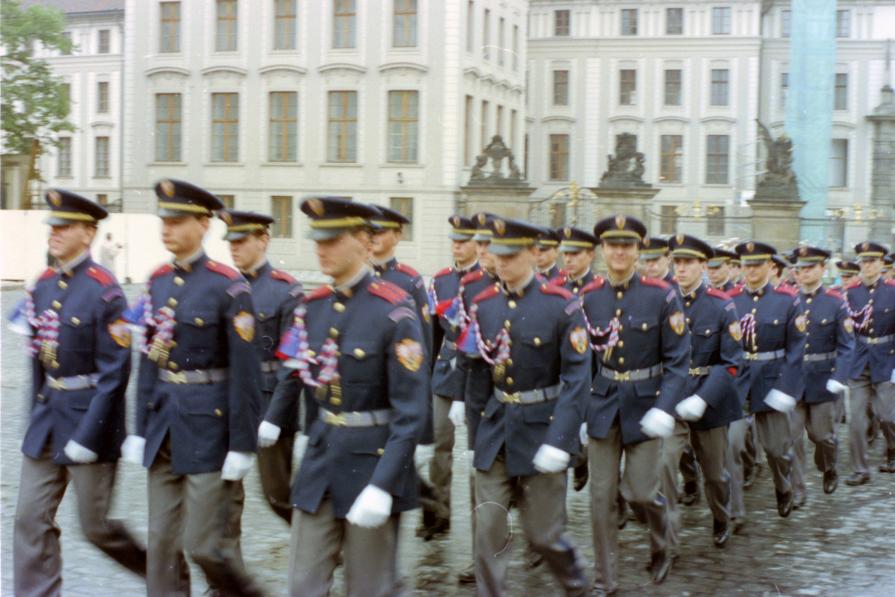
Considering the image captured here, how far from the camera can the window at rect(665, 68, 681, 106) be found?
208ft

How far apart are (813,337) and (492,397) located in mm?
6343

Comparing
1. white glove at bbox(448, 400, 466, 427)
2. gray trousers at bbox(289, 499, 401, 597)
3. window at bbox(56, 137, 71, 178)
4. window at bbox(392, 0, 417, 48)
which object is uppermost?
window at bbox(392, 0, 417, 48)

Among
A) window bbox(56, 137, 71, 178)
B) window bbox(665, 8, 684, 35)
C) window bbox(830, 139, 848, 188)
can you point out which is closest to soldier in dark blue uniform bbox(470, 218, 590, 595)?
window bbox(56, 137, 71, 178)

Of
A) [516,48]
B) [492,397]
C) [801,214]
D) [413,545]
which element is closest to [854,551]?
[413,545]

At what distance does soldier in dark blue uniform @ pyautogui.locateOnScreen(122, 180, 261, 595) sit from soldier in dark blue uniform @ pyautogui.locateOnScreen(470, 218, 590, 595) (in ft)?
4.21

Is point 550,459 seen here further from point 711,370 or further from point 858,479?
point 858,479

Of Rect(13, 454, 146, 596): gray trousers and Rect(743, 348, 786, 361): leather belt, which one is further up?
Rect(743, 348, 786, 361): leather belt

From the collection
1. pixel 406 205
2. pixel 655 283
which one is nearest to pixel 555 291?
pixel 655 283

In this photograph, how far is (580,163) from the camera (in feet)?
211

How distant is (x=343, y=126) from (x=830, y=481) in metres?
36.4

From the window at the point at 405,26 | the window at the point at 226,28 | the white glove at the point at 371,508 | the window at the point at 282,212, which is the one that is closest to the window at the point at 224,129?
the window at the point at 226,28

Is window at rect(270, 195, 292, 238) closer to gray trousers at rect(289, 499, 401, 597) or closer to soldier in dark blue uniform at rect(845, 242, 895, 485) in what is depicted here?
soldier in dark blue uniform at rect(845, 242, 895, 485)

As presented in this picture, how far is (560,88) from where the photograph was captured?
64.5m

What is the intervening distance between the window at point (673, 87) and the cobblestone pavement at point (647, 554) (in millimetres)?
52938
